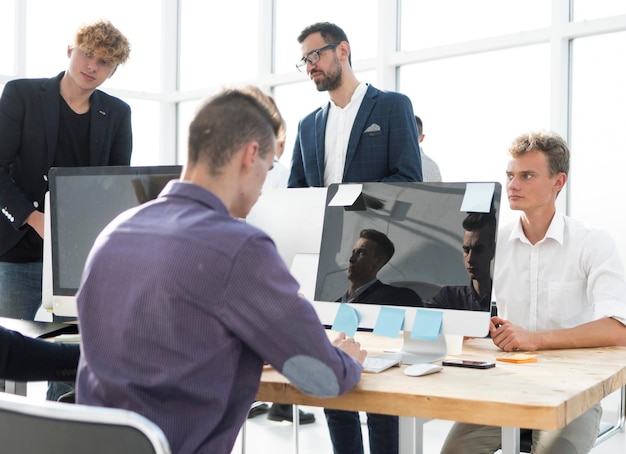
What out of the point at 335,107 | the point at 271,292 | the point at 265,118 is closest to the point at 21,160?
the point at 335,107

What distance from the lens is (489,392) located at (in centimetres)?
140

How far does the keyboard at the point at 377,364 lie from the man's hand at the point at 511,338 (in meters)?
0.33


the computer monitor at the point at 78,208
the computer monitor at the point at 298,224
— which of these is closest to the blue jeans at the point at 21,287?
the computer monitor at the point at 78,208

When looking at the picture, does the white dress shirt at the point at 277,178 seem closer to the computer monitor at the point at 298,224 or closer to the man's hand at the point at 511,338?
the computer monitor at the point at 298,224

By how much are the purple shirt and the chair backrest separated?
0.55 feet

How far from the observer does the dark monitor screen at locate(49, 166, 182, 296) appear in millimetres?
2191

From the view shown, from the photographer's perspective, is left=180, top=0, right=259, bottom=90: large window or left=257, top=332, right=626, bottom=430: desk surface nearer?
left=257, top=332, right=626, bottom=430: desk surface

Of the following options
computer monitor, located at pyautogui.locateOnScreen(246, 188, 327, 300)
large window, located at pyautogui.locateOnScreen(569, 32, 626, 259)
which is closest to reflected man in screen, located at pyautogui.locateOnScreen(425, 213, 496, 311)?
computer monitor, located at pyautogui.locateOnScreen(246, 188, 327, 300)

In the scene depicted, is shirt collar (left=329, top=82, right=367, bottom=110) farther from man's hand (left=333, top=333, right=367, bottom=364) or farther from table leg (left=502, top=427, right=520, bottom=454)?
table leg (left=502, top=427, right=520, bottom=454)

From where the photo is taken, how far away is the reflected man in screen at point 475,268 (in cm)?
175

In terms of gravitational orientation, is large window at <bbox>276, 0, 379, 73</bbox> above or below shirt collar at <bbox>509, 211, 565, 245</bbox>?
above

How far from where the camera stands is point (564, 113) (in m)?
4.23

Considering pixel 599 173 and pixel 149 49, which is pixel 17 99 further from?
pixel 149 49

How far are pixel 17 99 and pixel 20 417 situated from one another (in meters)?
2.00
